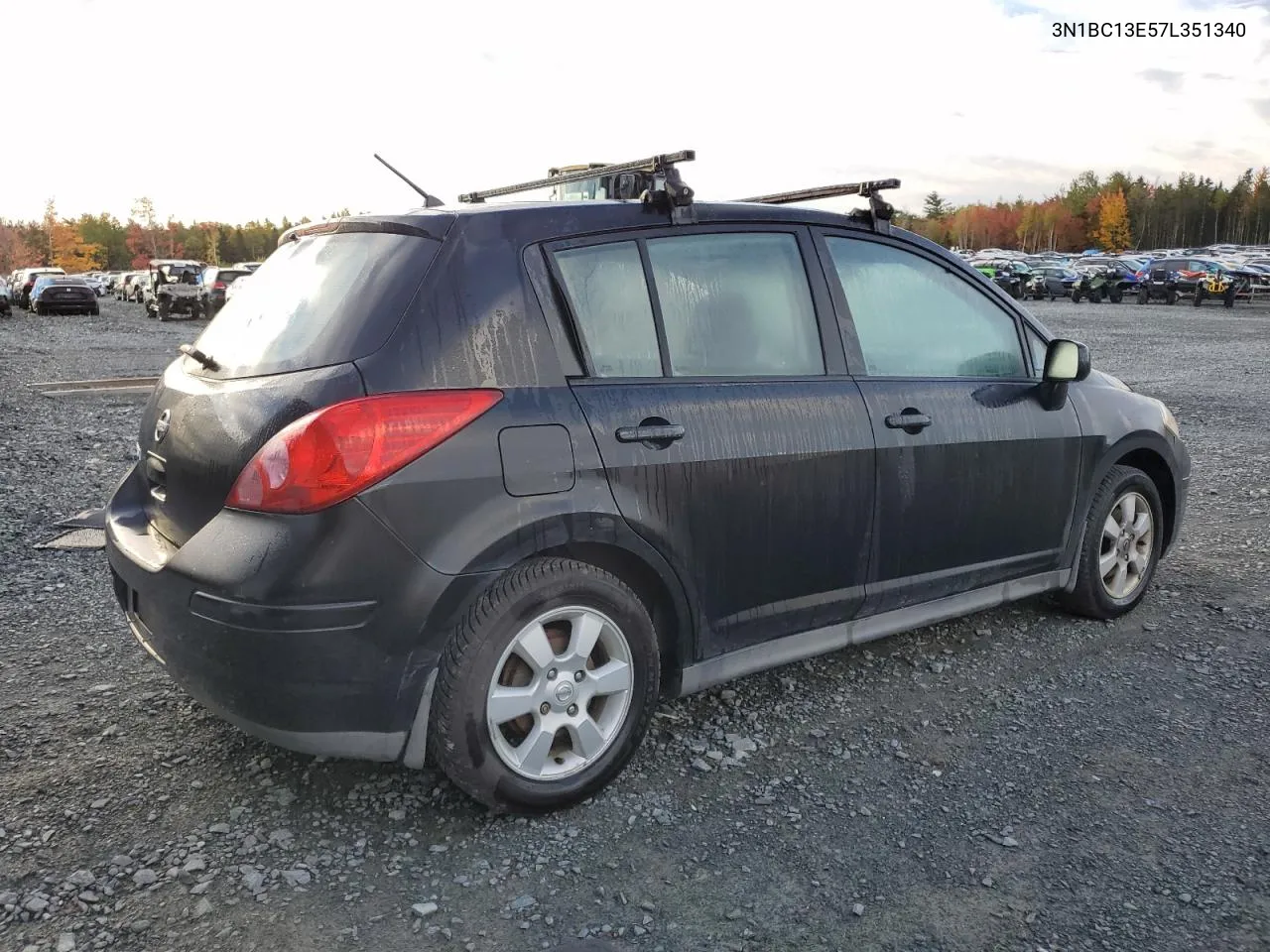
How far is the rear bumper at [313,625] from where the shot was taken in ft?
8.81

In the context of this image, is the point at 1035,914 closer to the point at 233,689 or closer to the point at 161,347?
the point at 233,689

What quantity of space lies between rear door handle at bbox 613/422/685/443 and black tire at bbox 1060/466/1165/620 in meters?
2.29

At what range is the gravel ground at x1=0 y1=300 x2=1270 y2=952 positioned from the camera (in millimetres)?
2602

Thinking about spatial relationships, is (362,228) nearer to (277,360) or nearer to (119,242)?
(277,360)

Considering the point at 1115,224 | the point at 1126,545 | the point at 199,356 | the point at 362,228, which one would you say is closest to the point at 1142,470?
the point at 1126,545

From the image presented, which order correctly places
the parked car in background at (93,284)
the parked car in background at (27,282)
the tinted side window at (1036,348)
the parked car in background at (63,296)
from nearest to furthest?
the tinted side window at (1036,348), the parked car in background at (63,296), the parked car in background at (93,284), the parked car in background at (27,282)

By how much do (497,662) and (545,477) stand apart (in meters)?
0.52

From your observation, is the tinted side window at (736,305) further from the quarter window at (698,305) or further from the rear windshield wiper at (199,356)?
the rear windshield wiper at (199,356)

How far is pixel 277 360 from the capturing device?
2986 mm

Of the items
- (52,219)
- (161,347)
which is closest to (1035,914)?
(161,347)

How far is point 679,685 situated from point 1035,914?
3.94 ft

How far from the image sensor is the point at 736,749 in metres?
3.54

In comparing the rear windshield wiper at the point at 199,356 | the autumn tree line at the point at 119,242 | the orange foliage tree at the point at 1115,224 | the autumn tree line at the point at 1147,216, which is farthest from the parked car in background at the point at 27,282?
the orange foliage tree at the point at 1115,224

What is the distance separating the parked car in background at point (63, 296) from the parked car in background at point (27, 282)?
12.5 ft
